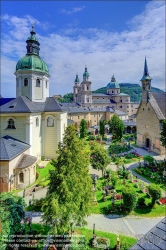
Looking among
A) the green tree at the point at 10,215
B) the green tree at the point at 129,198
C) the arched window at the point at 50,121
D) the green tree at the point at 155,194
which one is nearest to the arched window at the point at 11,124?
the arched window at the point at 50,121

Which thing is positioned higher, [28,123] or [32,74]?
[32,74]

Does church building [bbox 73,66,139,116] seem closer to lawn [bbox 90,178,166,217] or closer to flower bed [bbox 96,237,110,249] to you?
lawn [bbox 90,178,166,217]

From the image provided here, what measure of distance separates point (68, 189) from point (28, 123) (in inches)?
548

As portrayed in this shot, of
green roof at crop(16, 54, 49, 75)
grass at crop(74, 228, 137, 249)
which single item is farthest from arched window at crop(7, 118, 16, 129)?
grass at crop(74, 228, 137, 249)

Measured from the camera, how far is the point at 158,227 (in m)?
4.47

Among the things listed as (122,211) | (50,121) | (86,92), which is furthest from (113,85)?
(122,211)

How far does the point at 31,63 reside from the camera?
933 inches

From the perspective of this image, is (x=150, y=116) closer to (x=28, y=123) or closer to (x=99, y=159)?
(x=99, y=159)

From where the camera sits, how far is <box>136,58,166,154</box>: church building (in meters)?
29.0

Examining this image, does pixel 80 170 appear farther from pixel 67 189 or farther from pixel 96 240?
pixel 96 240

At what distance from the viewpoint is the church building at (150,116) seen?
2903 centimetres

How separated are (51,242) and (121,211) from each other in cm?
620

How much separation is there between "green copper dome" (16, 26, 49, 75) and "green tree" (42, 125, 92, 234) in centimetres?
1845

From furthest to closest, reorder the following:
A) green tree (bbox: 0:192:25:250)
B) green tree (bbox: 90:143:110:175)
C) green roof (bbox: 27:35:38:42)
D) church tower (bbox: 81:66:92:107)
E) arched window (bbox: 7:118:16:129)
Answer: church tower (bbox: 81:66:92:107) < green roof (bbox: 27:35:38:42) < arched window (bbox: 7:118:16:129) < green tree (bbox: 90:143:110:175) < green tree (bbox: 0:192:25:250)
